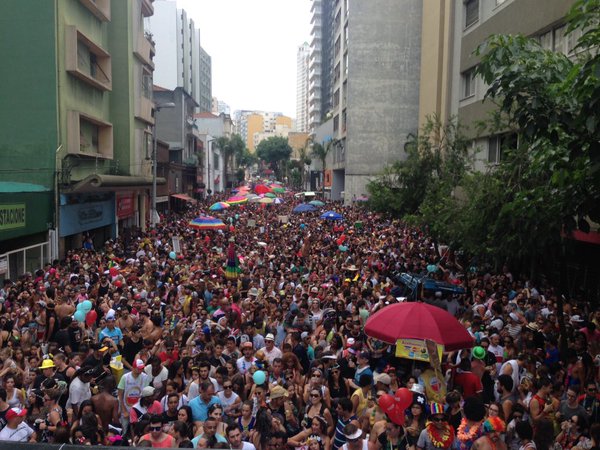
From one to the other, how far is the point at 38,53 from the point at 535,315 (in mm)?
20420

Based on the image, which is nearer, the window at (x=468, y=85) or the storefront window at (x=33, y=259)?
the storefront window at (x=33, y=259)

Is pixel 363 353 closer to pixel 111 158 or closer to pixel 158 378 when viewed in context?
pixel 158 378

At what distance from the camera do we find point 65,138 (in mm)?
24688

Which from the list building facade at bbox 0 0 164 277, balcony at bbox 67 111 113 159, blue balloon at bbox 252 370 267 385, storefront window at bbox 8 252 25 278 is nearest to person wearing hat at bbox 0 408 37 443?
blue balloon at bbox 252 370 267 385

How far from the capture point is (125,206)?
3444 centimetres

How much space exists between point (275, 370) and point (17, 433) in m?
3.41

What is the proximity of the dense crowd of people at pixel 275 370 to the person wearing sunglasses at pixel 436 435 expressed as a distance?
15mm

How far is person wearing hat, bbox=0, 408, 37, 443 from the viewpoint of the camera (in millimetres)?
6848

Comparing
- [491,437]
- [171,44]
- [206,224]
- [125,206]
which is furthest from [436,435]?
[171,44]

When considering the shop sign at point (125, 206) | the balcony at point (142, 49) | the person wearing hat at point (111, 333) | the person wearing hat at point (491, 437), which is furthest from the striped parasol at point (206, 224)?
the person wearing hat at point (491, 437)

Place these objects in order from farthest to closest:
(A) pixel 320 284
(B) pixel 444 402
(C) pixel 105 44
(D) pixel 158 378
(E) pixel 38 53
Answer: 1. (C) pixel 105 44
2. (E) pixel 38 53
3. (A) pixel 320 284
4. (D) pixel 158 378
5. (B) pixel 444 402

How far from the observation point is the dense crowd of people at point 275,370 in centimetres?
671

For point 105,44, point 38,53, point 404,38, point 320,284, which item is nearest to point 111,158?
point 105,44

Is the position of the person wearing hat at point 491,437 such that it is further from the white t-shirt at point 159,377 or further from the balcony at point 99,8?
the balcony at point 99,8
